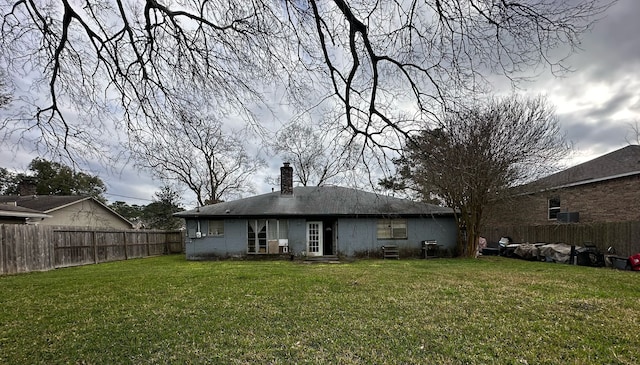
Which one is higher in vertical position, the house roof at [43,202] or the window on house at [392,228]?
the house roof at [43,202]

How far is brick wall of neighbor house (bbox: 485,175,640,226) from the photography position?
14297 millimetres

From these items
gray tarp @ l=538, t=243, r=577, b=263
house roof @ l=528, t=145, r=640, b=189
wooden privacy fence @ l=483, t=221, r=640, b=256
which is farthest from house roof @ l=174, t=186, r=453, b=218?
house roof @ l=528, t=145, r=640, b=189

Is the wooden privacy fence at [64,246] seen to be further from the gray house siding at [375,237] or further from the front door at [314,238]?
the gray house siding at [375,237]

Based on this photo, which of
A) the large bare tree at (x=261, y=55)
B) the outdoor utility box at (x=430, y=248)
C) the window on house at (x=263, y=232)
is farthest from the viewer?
the window on house at (x=263, y=232)

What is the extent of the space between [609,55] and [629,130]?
17.4m

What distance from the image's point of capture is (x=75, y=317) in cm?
547

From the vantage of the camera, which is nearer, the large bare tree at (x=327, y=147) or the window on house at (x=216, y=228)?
the large bare tree at (x=327, y=147)

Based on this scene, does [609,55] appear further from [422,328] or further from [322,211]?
[322,211]

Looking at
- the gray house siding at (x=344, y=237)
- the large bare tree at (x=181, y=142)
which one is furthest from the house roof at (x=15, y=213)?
the large bare tree at (x=181, y=142)

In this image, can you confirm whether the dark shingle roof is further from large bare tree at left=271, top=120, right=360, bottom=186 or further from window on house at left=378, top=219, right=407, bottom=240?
large bare tree at left=271, top=120, right=360, bottom=186

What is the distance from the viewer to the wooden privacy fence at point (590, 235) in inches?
472

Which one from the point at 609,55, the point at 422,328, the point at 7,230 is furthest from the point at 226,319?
the point at 7,230

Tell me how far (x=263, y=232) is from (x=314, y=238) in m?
2.47

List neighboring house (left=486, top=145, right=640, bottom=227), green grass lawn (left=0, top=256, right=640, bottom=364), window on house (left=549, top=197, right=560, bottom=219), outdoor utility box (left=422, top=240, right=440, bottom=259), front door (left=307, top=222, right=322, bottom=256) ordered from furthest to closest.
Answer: window on house (left=549, top=197, right=560, bottom=219) → front door (left=307, top=222, right=322, bottom=256) → outdoor utility box (left=422, top=240, right=440, bottom=259) → neighboring house (left=486, top=145, right=640, bottom=227) → green grass lawn (left=0, top=256, right=640, bottom=364)
